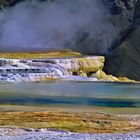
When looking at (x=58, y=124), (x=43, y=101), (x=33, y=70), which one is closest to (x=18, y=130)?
(x=58, y=124)

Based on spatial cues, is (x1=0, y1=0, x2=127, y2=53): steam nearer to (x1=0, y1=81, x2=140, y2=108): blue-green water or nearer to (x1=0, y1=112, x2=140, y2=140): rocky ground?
(x1=0, y1=81, x2=140, y2=108): blue-green water

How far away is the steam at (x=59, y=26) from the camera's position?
99062 millimetres

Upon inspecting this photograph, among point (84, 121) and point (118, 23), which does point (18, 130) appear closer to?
point (84, 121)

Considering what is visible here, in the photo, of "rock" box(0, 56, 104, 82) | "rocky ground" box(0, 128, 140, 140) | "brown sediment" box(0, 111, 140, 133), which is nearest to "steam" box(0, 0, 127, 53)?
"rock" box(0, 56, 104, 82)

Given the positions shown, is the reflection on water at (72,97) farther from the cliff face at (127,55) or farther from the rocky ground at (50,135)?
the cliff face at (127,55)

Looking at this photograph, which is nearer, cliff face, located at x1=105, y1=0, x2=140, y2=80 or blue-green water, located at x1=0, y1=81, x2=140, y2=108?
blue-green water, located at x1=0, y1=81, x2=140, y2=108

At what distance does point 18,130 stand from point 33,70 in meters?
29.7

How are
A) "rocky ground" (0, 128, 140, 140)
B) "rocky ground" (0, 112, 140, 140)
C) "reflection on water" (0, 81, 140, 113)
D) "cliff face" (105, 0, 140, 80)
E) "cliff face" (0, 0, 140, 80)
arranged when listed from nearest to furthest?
"rocky ground" (0, 128, 140, 140)
"rocky ground" (0, 112, 140, 140)
"reflection on water" (0, 81, 140, 113)
"cliff face" (105, 0, 140, 80)
"cliff face" (0, 0, 140, 80)

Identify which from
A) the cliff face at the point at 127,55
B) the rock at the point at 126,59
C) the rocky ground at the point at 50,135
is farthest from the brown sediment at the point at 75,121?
the cliff face at the point at 127,55

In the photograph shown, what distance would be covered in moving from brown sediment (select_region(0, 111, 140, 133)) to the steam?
241 feet

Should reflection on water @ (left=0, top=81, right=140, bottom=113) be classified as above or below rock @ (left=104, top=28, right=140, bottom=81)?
above

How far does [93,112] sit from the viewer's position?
22.5 m

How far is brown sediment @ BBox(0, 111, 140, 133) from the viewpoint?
1839 centimetres

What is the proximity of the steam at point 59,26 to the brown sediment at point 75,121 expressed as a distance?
73427mm
